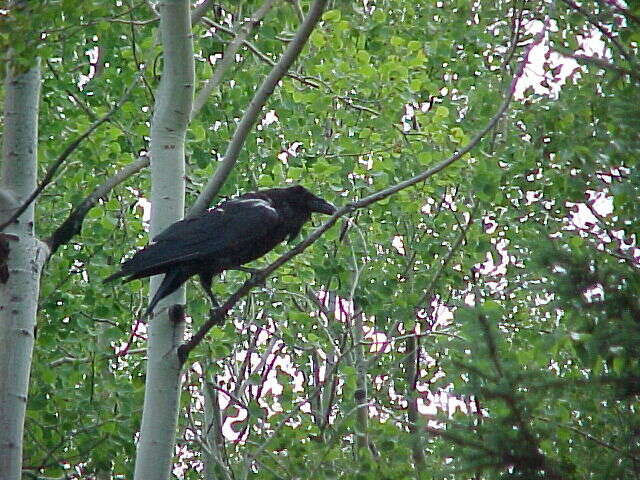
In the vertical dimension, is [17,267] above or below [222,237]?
below

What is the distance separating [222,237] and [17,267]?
5.53ft

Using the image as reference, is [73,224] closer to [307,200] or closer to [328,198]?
[307,200]

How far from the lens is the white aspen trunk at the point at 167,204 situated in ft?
16.6

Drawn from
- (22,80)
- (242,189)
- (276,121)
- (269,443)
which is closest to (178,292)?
(22,80)

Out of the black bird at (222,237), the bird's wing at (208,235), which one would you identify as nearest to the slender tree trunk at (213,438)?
the black bird at (222,237)

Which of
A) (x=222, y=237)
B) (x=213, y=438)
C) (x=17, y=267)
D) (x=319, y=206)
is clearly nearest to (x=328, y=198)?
(x=319, y=206)

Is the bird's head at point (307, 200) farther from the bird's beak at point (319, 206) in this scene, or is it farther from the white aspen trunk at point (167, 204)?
the white aspen trunk at point (167, 204)

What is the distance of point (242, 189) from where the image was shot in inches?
376

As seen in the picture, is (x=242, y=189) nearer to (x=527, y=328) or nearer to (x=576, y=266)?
(x=527, y=328)

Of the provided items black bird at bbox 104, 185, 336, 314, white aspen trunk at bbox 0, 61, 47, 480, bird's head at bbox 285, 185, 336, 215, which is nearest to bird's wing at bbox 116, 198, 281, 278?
black bird at bbox 104, 185, 336, 314

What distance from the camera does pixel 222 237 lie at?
A: 6680mm

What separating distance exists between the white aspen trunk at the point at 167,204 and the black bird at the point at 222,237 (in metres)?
0.15

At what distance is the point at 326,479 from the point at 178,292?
1.62m

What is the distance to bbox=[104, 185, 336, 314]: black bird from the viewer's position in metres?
5.74
